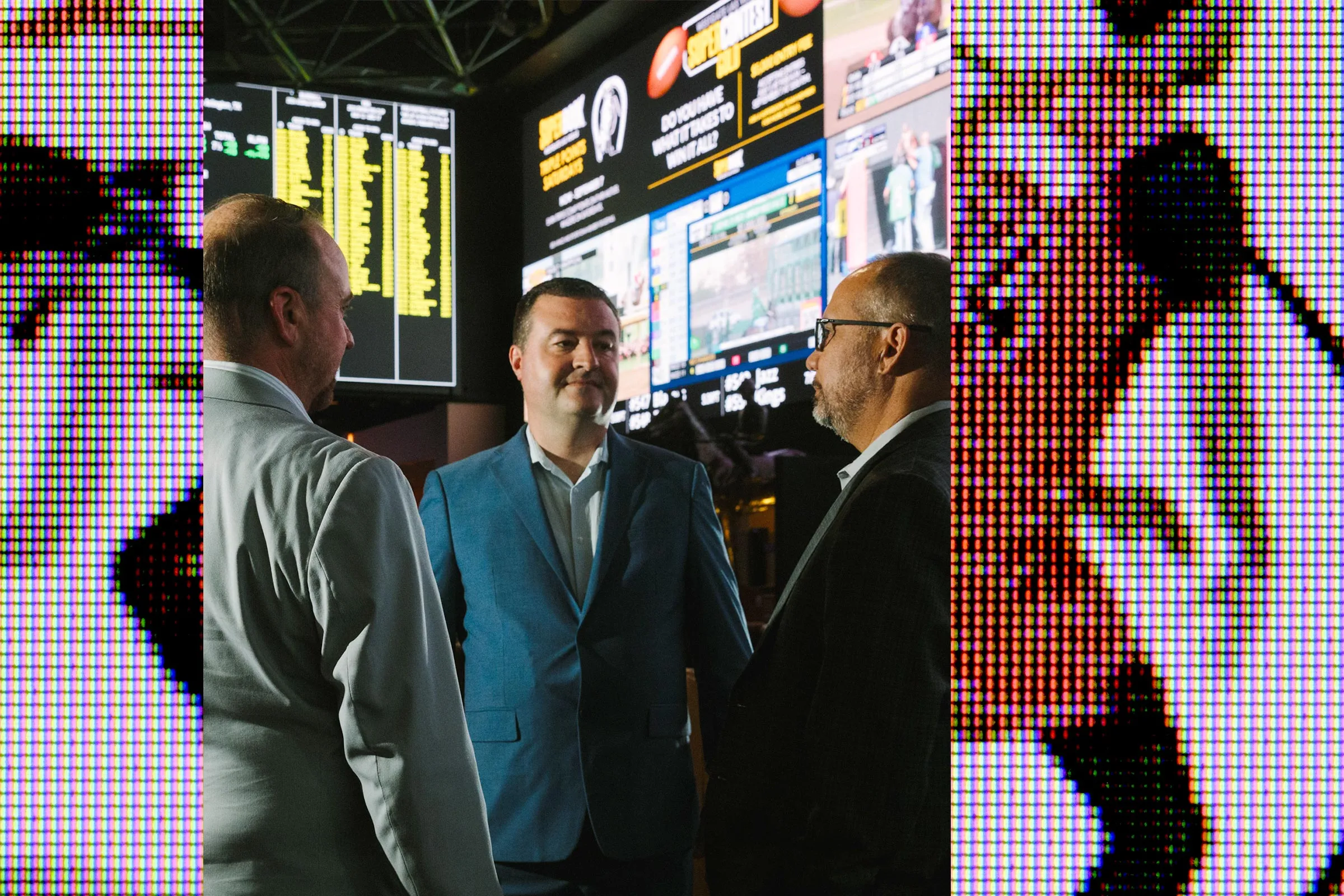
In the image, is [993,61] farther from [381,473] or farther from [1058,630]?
[381,473]

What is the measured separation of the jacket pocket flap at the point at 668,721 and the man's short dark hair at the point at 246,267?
44.7 inches

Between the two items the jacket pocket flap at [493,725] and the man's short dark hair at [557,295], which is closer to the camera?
the jacket pocket flap at [493,725]

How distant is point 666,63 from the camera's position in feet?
21.3

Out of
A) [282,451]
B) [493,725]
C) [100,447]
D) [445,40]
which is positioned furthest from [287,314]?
[445,40]

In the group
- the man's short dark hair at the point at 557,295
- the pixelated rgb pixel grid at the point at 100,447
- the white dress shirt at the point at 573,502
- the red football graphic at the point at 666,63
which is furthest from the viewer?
the red football graphic at the point at 666,63

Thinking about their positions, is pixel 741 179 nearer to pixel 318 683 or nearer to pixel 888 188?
pixel 888 188

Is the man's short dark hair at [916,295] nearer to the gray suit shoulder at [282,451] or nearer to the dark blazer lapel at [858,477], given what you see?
the dark blazer lapel at [858,477]

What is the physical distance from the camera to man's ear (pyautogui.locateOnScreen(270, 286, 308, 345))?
1.52 m

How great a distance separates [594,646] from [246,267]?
108cm

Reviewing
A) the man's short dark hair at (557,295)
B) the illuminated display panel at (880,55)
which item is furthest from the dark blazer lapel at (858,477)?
the illuminated display panel at (880,55)

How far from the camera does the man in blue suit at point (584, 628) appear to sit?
2248mm

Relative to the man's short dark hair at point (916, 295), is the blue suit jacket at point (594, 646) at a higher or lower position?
lower

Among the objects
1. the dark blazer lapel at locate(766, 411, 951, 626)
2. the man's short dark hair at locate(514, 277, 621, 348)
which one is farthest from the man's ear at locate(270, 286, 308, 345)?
the man's short dark hair at locate(514, 277, 621, 348)

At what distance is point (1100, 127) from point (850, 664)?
2.32 ft
